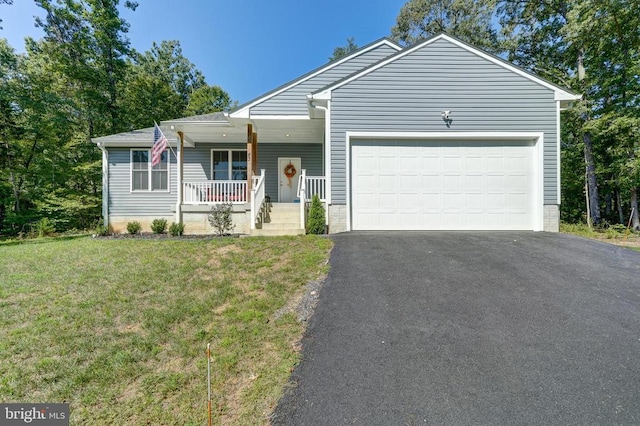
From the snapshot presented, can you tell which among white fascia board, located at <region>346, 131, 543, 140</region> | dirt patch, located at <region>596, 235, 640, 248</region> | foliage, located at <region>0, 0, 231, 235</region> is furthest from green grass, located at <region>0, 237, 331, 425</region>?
foliage, located at <region>0, 0, 231, 235</region>

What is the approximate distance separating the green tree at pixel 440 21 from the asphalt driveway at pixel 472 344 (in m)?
17.0

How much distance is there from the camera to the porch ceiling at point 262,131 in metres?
9.01

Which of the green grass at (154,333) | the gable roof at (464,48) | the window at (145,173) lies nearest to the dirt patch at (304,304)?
the green grass at (154,333)

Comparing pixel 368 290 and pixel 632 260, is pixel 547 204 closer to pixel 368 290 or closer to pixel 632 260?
pixel 632 260

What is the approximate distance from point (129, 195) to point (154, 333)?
9585 mm

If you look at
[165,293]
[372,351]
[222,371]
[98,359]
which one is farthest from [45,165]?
[372,351]

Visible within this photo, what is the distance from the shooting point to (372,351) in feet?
8.87


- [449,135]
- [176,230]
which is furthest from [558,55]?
[176,230]

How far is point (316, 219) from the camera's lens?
24.2ft

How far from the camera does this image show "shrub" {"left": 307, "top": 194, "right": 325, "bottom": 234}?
7.34 meters

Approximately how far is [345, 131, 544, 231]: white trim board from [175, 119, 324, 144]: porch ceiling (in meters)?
2.10

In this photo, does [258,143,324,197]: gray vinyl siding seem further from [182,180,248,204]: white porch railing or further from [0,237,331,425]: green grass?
[0,237,331,425]: green grass

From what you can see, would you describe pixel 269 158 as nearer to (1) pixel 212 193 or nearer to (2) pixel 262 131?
(2) pixel 262 131

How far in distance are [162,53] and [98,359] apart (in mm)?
32136
